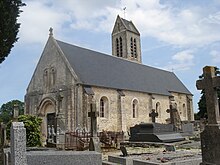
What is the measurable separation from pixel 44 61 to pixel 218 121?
21.9 m

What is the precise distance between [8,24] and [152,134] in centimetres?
825

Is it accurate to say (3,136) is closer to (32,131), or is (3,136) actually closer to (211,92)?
(32,131)

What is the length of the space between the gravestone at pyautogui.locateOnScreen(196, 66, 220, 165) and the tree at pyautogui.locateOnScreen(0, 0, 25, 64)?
7.36 metres

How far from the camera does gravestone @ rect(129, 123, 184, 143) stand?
12828 millimetres

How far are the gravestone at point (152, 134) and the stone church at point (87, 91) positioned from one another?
252 inches

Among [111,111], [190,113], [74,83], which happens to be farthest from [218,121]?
[190,113]

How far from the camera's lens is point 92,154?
4.88 m

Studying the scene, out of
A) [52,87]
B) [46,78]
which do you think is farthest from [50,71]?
[52,87]

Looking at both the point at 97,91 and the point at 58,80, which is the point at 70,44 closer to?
the point at 58,80

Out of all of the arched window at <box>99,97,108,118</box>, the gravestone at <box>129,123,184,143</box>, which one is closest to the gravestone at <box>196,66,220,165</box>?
the gravestone at <box>129,123,184,143</box>

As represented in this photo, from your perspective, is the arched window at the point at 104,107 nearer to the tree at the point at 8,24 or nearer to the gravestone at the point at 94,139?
the gravestone at the point at 94,139

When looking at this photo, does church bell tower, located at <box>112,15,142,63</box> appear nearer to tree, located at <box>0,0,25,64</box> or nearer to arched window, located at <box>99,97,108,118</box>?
arched window, located at <box>99,97,108,118</box>

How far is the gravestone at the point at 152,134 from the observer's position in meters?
12.8

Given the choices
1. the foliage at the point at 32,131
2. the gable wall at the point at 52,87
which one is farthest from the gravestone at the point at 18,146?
the gable wall at the point at 52,87
